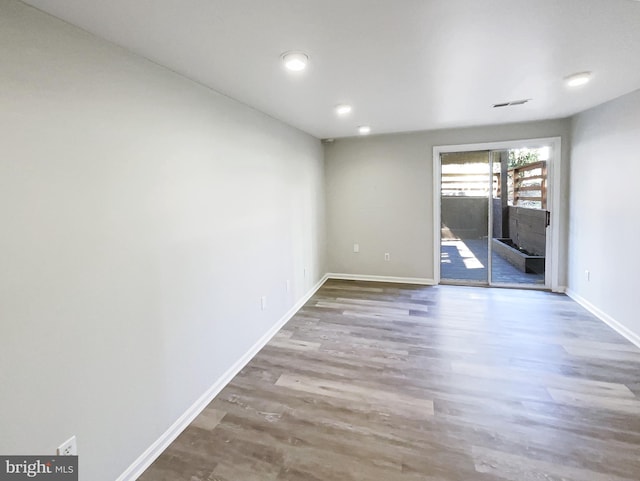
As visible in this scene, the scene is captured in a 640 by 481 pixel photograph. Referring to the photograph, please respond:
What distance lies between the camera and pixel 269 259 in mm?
3320

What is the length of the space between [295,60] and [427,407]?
240 centimetres

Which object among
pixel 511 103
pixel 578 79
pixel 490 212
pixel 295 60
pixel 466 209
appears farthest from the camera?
pixel 466 209

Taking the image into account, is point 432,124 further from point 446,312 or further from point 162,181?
point 162,181

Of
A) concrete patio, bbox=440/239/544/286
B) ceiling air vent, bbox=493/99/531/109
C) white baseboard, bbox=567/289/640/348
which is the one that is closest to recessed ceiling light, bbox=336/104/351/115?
ceiling air vent, bbox=493/99/531/109

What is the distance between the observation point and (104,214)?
1.56m

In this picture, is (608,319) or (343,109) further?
(608,319)

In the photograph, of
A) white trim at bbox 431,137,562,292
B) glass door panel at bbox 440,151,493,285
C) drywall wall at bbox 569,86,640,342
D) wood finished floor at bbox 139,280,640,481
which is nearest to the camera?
wood finished floor at bbox 139,280,640,481

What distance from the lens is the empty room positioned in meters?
1.35

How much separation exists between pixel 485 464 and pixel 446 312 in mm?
2220

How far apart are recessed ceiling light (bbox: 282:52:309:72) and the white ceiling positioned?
48 millimetres

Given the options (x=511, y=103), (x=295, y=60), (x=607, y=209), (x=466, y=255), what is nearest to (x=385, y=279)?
(x=466, y=255)

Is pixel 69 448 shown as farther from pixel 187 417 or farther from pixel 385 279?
pixel 385 279
